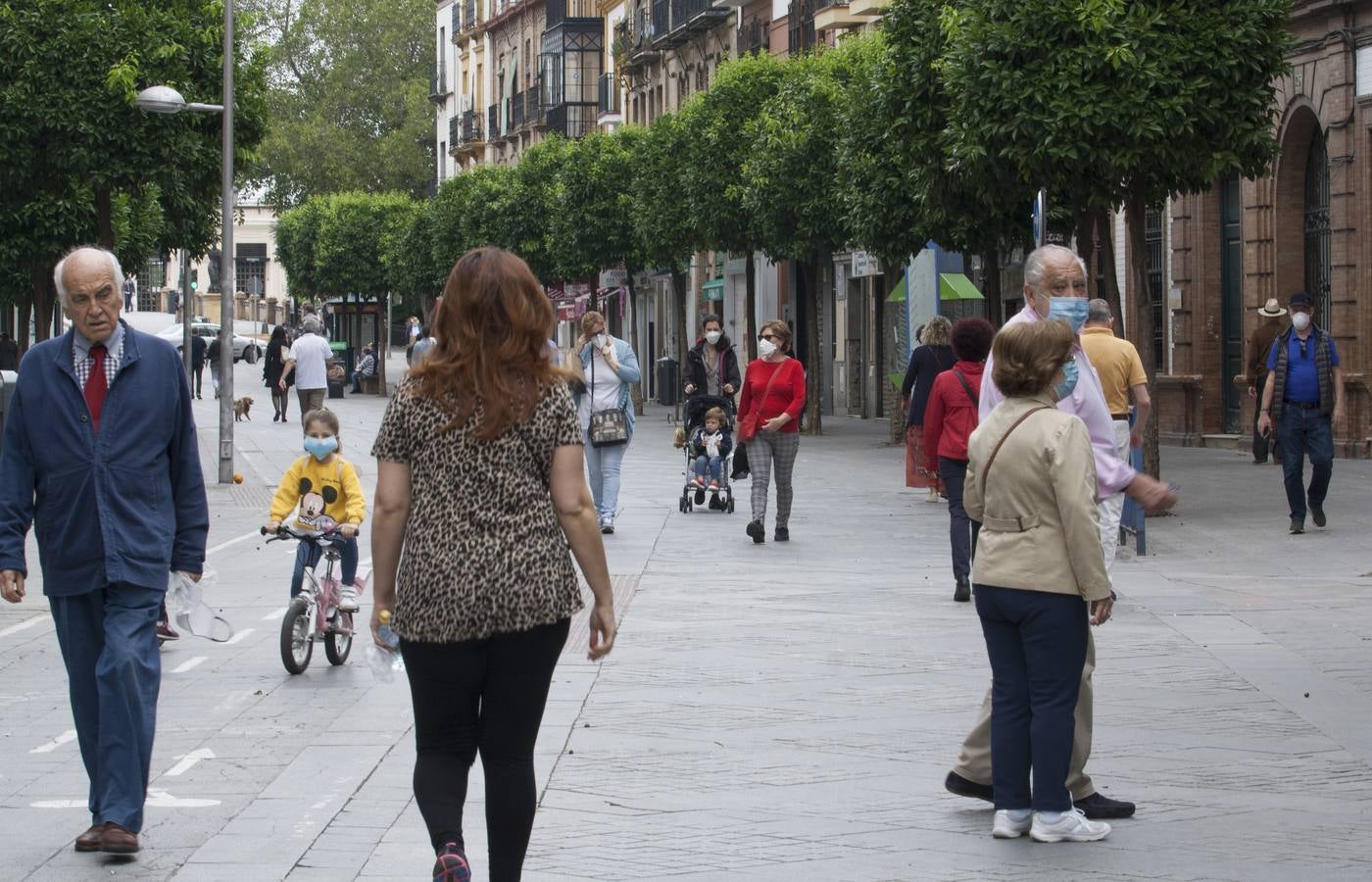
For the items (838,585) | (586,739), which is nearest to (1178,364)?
(838,585)

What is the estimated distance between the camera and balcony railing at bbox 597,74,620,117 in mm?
67500

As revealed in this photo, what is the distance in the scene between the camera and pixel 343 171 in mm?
89938

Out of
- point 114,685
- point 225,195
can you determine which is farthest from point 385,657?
point 225,195

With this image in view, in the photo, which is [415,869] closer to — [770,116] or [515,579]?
[515,579]

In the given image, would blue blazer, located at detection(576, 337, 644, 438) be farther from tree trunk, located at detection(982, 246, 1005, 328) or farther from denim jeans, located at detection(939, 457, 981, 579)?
tree trunk, located at detection(982, 246, 1005, 328)

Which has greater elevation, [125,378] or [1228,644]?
[125,378]

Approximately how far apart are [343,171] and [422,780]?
86764 mm

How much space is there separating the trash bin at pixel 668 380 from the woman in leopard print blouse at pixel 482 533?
37354 mm

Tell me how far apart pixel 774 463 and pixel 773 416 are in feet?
1.31

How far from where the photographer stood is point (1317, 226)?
87.0 feet

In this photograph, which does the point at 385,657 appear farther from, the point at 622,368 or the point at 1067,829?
the point at 622,368

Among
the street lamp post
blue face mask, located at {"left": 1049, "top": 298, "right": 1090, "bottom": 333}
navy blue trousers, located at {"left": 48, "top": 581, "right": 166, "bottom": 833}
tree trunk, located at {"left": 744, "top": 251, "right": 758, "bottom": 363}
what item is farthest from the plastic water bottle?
tree trunk, located at {"left": 744, "top": 251, "right": 758, "bottom": 363}

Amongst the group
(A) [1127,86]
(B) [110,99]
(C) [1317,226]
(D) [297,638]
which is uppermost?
(B) [110,99]

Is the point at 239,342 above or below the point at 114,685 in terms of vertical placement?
above
